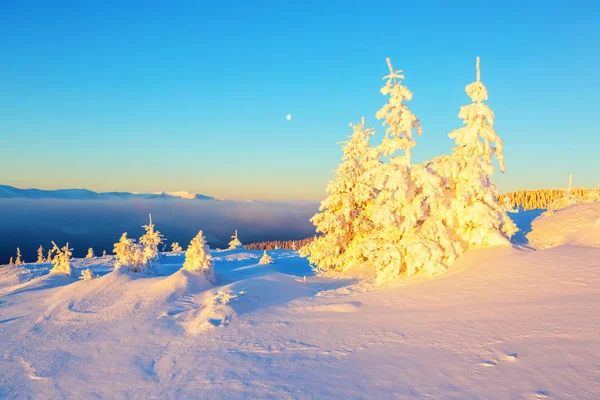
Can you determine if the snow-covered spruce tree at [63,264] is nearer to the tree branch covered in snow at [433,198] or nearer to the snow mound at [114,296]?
the snow mound at [114,296]

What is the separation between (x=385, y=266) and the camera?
15.1 meters

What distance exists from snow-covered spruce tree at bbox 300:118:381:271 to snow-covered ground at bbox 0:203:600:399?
7820 millimetres

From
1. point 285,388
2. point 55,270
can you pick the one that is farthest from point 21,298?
point 285,388

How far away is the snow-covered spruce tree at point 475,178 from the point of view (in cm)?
1412

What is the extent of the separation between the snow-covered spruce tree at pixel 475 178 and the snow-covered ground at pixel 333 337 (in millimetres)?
1060

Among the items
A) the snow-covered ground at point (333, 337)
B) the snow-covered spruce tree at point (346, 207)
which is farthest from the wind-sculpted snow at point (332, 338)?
the snow-covered spruce tree at point (346, 207)

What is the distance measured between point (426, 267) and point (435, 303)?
4.01 metres

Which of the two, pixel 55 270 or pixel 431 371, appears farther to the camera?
pixel 55 270

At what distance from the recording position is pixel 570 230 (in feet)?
47.1

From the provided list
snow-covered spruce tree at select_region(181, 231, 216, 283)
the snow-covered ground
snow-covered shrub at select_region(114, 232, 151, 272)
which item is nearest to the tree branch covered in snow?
the snow-covered ground

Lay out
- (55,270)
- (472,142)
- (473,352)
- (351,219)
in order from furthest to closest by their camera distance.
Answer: (351,219)
(55,270)
(472,142)
(473,352)

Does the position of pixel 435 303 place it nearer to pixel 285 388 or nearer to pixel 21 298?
pixel 285 388

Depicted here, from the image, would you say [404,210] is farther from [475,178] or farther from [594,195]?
[594,195]

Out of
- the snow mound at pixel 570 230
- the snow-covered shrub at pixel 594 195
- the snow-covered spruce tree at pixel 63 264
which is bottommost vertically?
the snow-covered spruce tree at pixel 63 264
